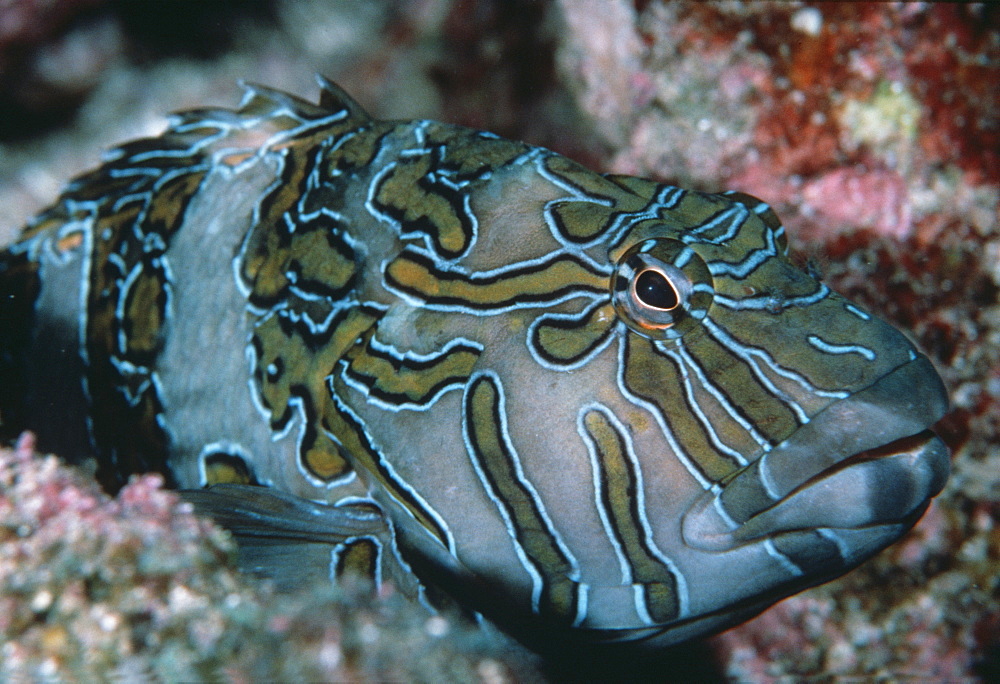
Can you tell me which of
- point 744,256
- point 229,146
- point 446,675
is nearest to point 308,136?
point 229,146

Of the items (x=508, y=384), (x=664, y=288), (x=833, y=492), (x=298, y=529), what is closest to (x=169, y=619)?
(x=298, y=529)

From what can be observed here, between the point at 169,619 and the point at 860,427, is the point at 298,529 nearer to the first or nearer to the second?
the point at 169,619

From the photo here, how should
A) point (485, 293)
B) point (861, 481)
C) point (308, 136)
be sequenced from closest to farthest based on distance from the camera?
point (861, 481)
point (485, 293)
point (308, 136)

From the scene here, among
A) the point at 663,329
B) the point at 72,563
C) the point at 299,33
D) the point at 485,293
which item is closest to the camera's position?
the point at 72,563

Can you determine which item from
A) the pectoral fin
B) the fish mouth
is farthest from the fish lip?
the pectoral fin

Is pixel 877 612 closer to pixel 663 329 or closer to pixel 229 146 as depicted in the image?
pixel 663 329

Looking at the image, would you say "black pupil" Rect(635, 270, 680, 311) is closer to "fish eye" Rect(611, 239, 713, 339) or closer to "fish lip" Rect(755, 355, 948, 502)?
"fish eye" Rect(611, 239, 713, 339)
